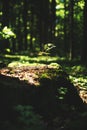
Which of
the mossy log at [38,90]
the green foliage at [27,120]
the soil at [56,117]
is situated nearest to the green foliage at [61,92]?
the mossy log at [38,90]

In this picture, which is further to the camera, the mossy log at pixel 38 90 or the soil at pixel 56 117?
the mossy log at pixel 38 90

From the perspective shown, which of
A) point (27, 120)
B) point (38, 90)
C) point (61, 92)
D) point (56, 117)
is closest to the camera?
point (27, 120)

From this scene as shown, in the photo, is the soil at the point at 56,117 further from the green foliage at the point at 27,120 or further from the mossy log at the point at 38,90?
the green foliage at the point at 27,120

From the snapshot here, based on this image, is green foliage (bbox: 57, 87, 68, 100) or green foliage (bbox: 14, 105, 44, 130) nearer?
green foliage (bbox: 14, 105, 44, 130)

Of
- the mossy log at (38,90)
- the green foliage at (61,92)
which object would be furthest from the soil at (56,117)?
the green foliage at (61,92)

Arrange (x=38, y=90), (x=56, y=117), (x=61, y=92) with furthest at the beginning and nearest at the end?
(x=61, y=92) < (x=38, y=90) < (x=56, y=117)

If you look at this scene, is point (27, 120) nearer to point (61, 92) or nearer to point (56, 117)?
point (56, 117)

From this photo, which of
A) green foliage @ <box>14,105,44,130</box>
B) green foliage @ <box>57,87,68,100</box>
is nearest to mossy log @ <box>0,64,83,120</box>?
green foliage @ <box>57,87,68,100</box>

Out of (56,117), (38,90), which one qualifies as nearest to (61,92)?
(38,90)

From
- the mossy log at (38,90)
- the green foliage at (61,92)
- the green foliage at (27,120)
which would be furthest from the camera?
the green foliage at (61,92)

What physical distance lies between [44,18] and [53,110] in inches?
1047

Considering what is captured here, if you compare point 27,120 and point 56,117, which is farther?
point 56,117

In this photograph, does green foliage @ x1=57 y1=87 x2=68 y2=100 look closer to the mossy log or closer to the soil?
the mossy log

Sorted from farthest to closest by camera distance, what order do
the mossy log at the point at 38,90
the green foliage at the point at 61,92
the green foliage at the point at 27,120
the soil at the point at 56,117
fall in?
the green foliage at the point at 61,92, the mossy log at the point at 38,90, the soil at the point at 56,117, the green foliage at the point at 27,120
